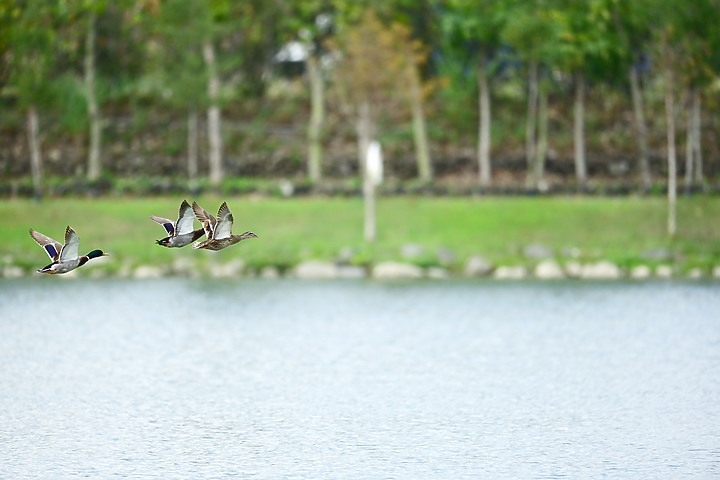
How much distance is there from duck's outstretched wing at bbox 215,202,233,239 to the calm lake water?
12.9 ft

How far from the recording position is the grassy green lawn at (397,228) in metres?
52.2

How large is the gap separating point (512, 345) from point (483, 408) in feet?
29.2

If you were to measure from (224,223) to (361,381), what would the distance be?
1072 cm

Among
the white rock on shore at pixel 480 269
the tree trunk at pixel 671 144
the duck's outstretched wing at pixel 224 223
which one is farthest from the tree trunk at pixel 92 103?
the duck's outstretched wing at pixel 224 223

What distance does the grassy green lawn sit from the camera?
2056 inches

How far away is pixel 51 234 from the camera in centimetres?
5391

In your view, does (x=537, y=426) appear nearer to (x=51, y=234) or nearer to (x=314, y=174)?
(x=51, y=234)

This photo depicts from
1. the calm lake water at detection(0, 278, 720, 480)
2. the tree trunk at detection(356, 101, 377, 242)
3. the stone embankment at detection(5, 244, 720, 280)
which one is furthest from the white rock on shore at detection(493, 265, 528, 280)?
the tree trunk at detection(356, 101, 377, 242)

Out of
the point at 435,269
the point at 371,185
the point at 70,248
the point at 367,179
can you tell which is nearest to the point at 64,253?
the point at 70,248

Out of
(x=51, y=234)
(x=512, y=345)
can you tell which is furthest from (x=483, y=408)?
(x=51, y=234)

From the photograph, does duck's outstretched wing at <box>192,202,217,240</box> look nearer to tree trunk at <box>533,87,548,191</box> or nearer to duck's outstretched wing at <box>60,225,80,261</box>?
duck's outstretched wing at <box>60,225,80,261</box>

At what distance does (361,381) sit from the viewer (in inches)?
1223

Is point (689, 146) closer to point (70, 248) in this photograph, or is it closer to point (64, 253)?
point (70, 248)

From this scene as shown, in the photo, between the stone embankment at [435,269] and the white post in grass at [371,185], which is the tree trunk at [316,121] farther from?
the stone embankment at [435,269]
